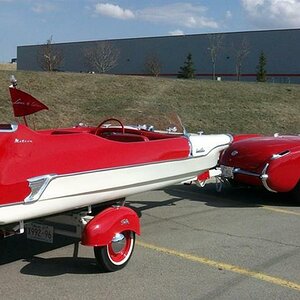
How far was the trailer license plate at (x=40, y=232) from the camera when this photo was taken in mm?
4845

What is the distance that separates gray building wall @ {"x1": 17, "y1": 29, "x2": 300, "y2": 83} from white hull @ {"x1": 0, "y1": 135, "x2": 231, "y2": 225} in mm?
58002

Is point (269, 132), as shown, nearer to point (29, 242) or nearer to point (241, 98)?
point (241, 98)

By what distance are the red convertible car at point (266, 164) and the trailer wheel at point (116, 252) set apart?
2.87m

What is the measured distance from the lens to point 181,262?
514cm

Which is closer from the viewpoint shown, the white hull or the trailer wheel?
the white hull

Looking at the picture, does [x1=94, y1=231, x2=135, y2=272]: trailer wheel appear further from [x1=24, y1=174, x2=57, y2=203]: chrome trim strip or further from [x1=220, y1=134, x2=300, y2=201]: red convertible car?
[x1=220, y1=134, x2=300, y2=201]: red convertible car

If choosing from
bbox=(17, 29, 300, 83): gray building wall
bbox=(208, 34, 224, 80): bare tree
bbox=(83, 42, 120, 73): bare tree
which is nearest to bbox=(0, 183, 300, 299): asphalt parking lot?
bbox=(17, 29, 300, 83): gray building wall

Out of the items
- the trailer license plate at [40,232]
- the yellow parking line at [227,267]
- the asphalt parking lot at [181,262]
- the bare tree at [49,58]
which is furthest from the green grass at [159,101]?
the bare tree at [49,58]

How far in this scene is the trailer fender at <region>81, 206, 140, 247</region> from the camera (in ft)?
15.1

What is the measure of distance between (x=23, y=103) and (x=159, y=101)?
16.0m

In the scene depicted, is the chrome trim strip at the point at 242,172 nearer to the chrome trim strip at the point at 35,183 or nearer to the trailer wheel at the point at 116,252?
the trailer wheel at the point at 116,252

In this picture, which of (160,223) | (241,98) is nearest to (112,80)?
(241,98)

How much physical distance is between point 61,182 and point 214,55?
63.8 m

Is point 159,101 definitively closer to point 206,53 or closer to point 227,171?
point 227,171
